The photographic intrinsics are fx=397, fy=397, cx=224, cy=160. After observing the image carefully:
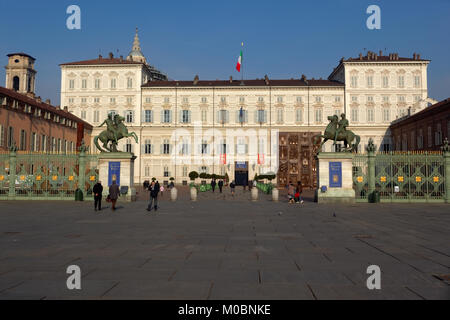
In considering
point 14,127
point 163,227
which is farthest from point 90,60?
point 163,227

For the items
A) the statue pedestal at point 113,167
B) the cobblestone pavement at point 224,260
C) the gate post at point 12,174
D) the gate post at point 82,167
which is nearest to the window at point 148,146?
the gate post at point 12,174

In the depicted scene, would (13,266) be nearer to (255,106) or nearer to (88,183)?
(88,183)

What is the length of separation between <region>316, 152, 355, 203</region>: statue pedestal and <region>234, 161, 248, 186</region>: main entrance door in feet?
139

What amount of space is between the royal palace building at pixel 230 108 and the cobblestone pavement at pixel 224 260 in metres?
53.0

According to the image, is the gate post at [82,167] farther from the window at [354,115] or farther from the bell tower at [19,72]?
the bell tower at [19,72]

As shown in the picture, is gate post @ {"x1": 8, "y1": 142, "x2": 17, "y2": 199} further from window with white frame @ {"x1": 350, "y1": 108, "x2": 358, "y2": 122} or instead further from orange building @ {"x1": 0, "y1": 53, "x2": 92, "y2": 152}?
window with white frame @ {"x1": 350, "y1": 108, "x2": 358, "y2": 122}

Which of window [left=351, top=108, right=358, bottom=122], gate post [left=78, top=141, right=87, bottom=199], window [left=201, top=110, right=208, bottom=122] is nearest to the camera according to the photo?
gate post [left=78, top=141, right=87, bottom=199]

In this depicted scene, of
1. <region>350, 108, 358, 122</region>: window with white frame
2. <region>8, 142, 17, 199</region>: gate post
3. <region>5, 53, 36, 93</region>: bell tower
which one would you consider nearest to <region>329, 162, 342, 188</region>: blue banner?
<region>8, 142, 17, 199</region>: gate post

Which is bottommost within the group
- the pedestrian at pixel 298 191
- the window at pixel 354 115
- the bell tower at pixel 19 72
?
the pedestrian at pixel 298 191

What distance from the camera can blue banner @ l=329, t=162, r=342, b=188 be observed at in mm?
22000

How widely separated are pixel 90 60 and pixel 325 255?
69.2m

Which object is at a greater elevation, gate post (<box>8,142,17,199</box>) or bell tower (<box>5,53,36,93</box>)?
bell tower (<box>5,53,36,93</box>)

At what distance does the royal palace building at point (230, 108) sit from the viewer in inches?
2518
